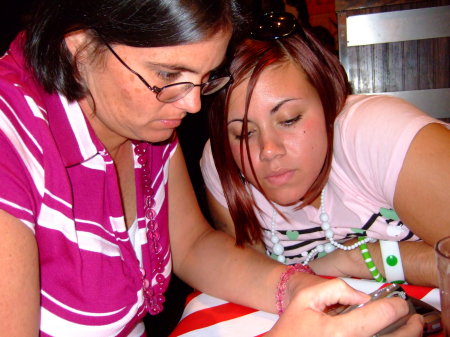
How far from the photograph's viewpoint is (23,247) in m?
0.75

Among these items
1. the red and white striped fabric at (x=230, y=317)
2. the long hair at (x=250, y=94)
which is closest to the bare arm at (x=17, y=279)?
the red and white striped fabric at (x=230, y=317)

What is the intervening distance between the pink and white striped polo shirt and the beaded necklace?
0.06 m

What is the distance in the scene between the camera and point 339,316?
735 mm

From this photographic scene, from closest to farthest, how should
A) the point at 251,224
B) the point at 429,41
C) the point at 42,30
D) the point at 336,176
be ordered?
the point at 42,30
the point at 336,176
the point at 251,224
the point at 429,41

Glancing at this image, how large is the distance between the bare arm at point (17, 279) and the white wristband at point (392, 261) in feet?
3.17

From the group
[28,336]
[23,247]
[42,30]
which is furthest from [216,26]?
[28,336]

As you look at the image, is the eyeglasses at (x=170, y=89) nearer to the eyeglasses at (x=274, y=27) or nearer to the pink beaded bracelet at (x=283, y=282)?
the eyeglasses at (x=274, y=27)

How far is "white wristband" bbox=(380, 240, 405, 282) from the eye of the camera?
1278mm

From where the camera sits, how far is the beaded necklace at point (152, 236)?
119 centimetres

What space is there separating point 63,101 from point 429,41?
2.68 meters

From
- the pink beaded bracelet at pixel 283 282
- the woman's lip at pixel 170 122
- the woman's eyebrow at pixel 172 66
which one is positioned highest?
the woman's eyebrow at pixel 172 66

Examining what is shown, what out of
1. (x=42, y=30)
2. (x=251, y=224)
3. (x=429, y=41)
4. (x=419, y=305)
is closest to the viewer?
(x=419, y=305)

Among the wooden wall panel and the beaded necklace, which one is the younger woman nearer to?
the beaded necklace

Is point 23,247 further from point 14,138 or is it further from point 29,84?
point 29,84
